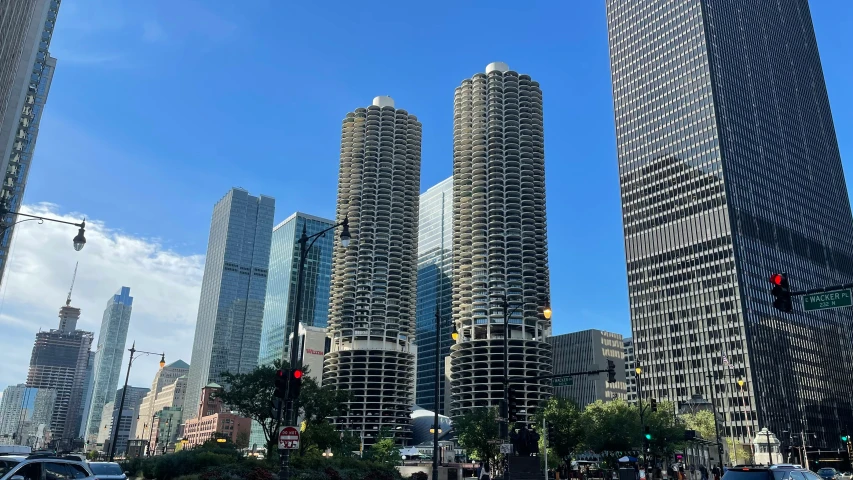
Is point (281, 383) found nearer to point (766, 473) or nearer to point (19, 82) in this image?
point (766, 473)

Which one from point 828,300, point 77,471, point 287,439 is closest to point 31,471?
point 77,471

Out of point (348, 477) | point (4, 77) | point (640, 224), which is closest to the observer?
point (348, 477)

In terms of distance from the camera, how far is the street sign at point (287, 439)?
2100cm

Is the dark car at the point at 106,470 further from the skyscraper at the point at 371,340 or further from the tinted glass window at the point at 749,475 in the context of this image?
the skyscraper at the point at 371,340

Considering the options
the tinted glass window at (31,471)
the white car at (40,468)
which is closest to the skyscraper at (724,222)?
the white car at (40,468)

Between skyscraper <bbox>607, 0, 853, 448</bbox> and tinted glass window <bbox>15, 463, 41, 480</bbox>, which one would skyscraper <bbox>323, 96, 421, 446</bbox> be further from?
tinted glass window <bbox>15, 463, 41, 480</bbox>

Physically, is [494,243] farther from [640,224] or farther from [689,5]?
[689,5]

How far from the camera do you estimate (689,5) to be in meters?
176

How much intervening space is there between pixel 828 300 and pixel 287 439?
19.3 meters

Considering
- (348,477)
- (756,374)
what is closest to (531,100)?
(756,374)

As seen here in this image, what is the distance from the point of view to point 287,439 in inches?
830

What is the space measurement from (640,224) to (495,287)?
147 ft

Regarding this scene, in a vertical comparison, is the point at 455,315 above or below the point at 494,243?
below

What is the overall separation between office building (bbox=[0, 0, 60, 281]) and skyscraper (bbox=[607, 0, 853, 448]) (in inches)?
5783
